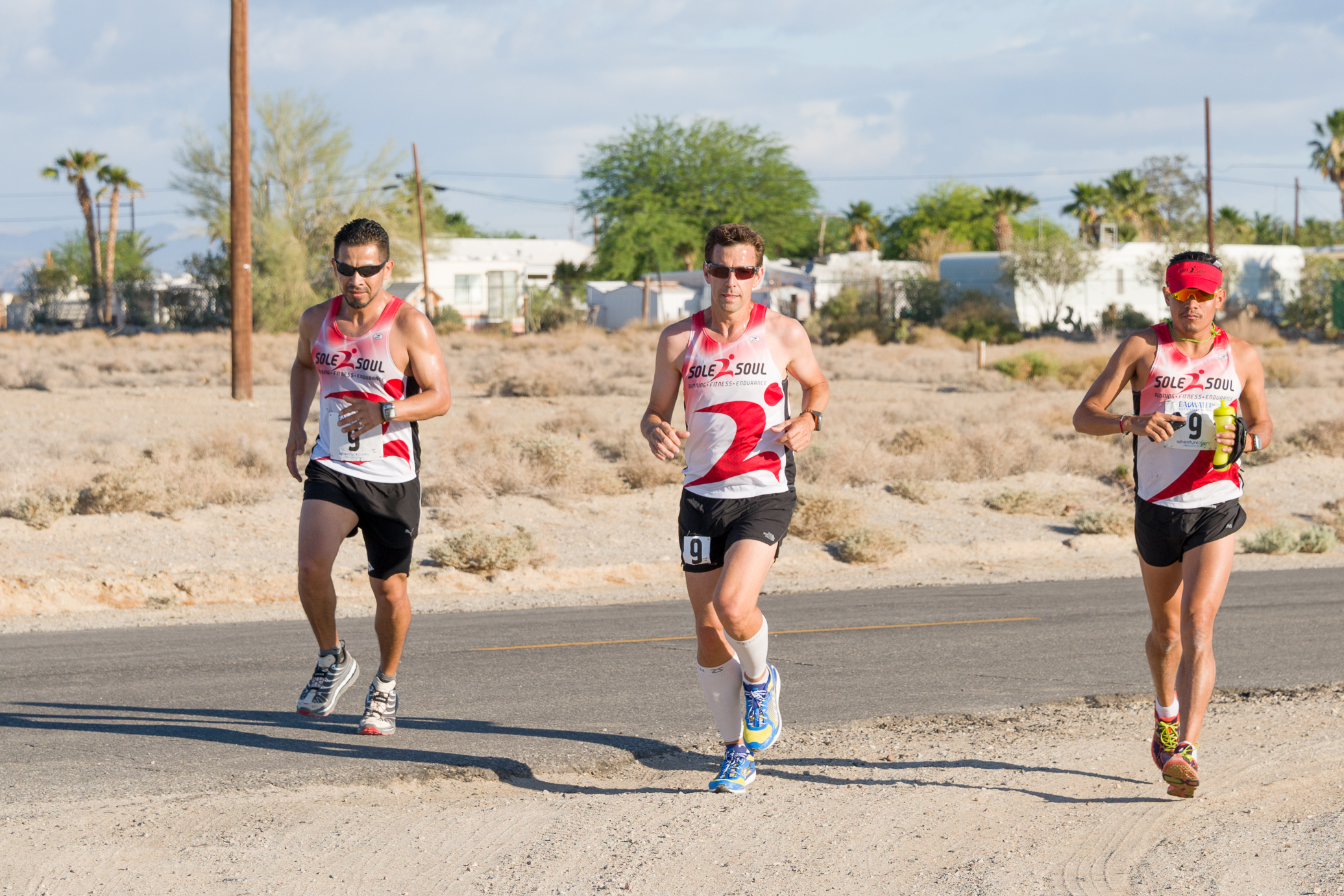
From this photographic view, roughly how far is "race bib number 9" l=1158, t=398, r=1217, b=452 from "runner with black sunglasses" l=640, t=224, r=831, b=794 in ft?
4.49

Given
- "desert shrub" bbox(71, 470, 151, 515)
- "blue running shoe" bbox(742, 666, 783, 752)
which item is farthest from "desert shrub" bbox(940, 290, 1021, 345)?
"blue running shoe" bbox(742, 666, 783, 752)

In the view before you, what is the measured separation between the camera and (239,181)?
25922mm

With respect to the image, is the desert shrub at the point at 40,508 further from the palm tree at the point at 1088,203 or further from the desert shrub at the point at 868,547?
the palm tree at the point at 1088,203

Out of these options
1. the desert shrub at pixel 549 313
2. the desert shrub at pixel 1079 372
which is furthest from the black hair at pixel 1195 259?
the desert shrub at pixel 549 313

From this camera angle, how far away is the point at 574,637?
31.4 ft

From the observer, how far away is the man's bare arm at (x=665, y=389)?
5352 mm

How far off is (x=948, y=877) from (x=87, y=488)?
12.9 metres

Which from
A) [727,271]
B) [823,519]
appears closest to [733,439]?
[727,271]


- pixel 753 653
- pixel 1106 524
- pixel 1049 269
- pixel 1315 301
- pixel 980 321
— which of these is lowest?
pixel 1106 524

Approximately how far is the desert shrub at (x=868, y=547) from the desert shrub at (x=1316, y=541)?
431cm

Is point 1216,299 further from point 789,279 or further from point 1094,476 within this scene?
point 789,279

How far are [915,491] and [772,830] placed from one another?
12630 mm

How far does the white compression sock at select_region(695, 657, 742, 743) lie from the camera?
561 cm

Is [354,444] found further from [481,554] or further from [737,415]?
[481,554]
